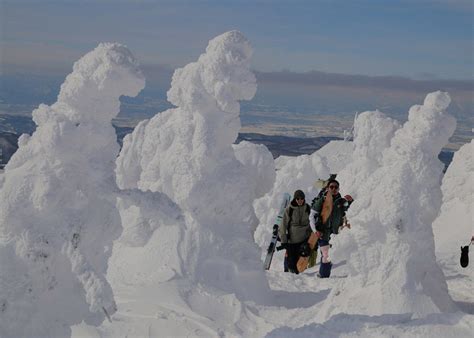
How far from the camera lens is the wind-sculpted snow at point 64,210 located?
252 inches

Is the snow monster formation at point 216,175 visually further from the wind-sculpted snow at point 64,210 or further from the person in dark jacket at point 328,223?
the wind-sculpted snow at point 64,210

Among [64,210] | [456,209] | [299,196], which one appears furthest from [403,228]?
[456,209]

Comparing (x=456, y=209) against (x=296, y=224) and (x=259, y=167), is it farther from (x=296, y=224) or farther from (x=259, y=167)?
(x=259, y=167)

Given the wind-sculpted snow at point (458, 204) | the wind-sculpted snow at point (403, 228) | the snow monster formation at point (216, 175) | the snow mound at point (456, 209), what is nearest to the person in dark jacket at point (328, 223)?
the snow monster formation at point (216, 175)

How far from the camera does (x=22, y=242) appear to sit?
21.1ft

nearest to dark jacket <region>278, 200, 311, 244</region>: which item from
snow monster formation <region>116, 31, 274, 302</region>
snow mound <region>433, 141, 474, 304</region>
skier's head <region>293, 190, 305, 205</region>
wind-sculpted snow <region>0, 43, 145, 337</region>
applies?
skier's head <region>293, 190, 305, 205</region>

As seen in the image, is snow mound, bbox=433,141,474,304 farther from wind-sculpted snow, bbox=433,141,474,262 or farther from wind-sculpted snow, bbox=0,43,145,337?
wind-sculpted snow, bbox=0,43,145,337

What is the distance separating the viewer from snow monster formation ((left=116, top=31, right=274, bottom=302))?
9227 millimetres

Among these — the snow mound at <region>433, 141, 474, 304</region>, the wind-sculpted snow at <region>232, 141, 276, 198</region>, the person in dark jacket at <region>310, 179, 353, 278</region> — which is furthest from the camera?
the snow mound at <region>433, 141, 474, 304</region>

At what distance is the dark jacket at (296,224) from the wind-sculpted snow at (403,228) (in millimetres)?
2162

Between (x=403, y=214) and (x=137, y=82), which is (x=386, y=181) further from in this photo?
(x=137, y=82)

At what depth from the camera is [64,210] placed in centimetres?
661

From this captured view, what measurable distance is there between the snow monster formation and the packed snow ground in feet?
0.05

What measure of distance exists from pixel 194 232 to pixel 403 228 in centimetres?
273
